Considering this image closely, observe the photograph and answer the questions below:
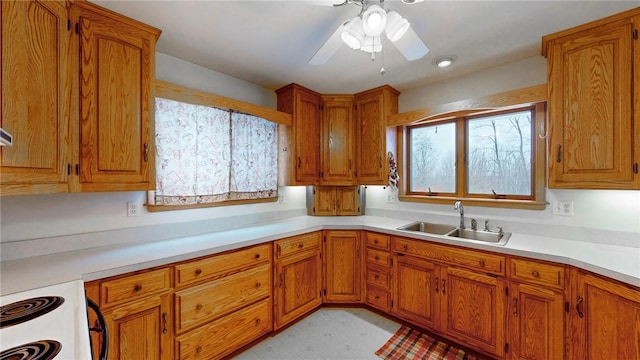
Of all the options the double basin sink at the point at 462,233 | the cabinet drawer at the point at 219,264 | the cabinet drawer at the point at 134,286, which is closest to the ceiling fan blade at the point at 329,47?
the cabinet drawer at the point at 219,264

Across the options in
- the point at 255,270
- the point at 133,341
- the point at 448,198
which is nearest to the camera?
the point at 133,341

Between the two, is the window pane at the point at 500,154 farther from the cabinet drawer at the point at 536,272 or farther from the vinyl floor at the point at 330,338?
the vinyl floor at the point at 330,338

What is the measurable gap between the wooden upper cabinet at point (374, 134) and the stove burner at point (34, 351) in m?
2.49

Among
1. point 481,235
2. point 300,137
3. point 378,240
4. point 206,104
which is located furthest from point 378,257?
point 206,104

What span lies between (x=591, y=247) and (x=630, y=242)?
0.77 feet

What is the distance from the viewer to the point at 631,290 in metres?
1.25

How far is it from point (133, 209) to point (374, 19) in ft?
6.62

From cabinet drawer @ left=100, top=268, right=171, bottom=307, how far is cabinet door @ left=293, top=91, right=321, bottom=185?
1.51 m

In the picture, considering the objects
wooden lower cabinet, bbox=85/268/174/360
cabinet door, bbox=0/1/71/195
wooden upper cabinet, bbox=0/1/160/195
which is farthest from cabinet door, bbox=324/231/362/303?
cabinet door, bbox=0/1/71/195

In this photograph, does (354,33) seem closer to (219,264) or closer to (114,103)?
(114,103)

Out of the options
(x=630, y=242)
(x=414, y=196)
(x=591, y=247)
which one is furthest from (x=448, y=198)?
(x=630, y=242)

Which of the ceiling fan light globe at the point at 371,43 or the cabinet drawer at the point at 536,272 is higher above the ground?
the ceiling fan light globe at the point at 371,43

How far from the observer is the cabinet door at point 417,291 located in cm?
207

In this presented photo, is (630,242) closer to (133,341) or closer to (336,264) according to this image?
(336,264)
